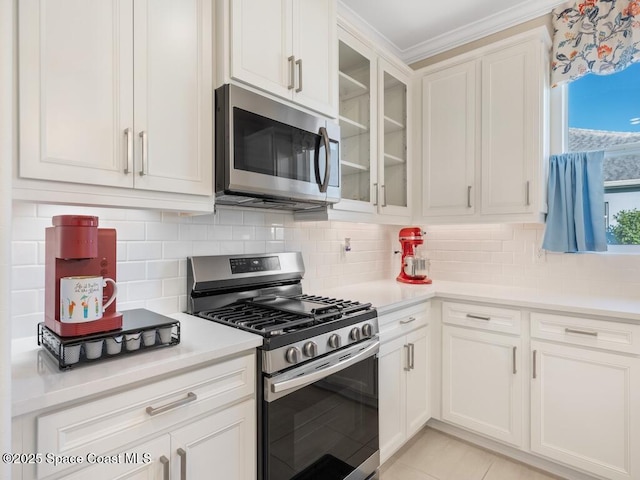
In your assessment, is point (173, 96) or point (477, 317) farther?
point (477, 317)

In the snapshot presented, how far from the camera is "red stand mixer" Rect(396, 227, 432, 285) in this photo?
2.62 metres

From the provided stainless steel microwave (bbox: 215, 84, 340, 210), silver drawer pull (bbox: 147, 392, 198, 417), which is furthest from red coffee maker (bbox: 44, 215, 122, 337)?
stainless steel microwave (bbox: 215, 84, 340, 210)

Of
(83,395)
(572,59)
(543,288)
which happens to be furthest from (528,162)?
(83,395)

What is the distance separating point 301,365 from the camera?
1.39m

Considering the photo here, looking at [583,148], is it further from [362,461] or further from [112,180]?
[112,180]

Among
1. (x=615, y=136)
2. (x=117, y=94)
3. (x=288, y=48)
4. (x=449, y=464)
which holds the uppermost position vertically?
(x=288, y=48)

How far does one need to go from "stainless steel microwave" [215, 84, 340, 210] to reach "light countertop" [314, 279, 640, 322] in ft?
2.18

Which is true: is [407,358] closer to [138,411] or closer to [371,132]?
[371,132]

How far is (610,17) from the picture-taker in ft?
7.03

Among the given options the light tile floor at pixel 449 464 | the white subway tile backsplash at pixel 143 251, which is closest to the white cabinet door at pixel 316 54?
the white subway tile backsplash at pixel 143 251

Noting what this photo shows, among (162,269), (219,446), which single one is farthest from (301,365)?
(162,269)

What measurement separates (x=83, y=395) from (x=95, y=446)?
0.15 m

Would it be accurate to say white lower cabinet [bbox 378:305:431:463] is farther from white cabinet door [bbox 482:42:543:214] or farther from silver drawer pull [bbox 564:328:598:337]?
white cabinet door [bbox 482:42:543:214]

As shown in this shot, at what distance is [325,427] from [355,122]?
5.57ft
